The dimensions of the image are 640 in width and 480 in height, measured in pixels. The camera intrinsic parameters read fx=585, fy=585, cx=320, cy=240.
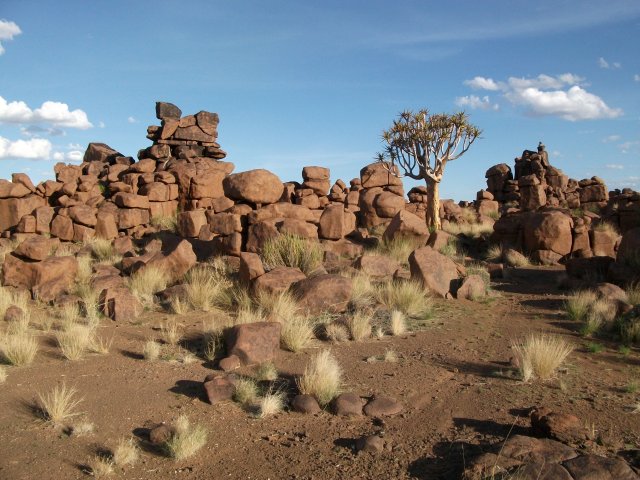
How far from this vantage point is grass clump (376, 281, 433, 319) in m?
11.2

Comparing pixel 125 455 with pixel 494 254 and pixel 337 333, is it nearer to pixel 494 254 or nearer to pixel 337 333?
pixel 337 333

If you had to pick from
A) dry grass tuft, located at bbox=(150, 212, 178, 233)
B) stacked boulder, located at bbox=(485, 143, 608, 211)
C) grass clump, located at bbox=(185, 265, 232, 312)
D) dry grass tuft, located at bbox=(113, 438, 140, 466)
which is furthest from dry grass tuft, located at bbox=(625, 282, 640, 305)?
stacked boulder, located at bbox=(485, 143, 608, 211)

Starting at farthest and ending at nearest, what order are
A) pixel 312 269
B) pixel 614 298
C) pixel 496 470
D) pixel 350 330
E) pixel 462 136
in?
pixel 462 136 < pixel 312 269 < pixel 614 298 < pixel 350 330 < pixel 496 470

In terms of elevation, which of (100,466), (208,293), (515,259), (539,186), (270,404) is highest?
(539,186)

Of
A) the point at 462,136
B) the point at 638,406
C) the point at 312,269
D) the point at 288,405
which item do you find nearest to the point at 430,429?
the point at 288,405

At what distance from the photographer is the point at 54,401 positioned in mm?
6754

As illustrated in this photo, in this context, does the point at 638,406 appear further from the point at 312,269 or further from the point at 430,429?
the point at 312,269

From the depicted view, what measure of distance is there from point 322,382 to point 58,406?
307 cm

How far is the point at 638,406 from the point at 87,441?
5965 mm

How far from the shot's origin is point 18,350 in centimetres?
877

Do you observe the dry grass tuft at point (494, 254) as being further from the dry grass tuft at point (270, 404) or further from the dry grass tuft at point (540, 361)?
the dry grass tuft at point (270, 404)

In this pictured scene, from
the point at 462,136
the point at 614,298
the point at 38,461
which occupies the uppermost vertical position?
the point at 462,136

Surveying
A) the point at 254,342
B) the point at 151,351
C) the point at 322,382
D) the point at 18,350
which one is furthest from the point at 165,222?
the point at 322,382

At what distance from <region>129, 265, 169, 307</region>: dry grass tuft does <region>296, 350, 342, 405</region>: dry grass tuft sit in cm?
642
